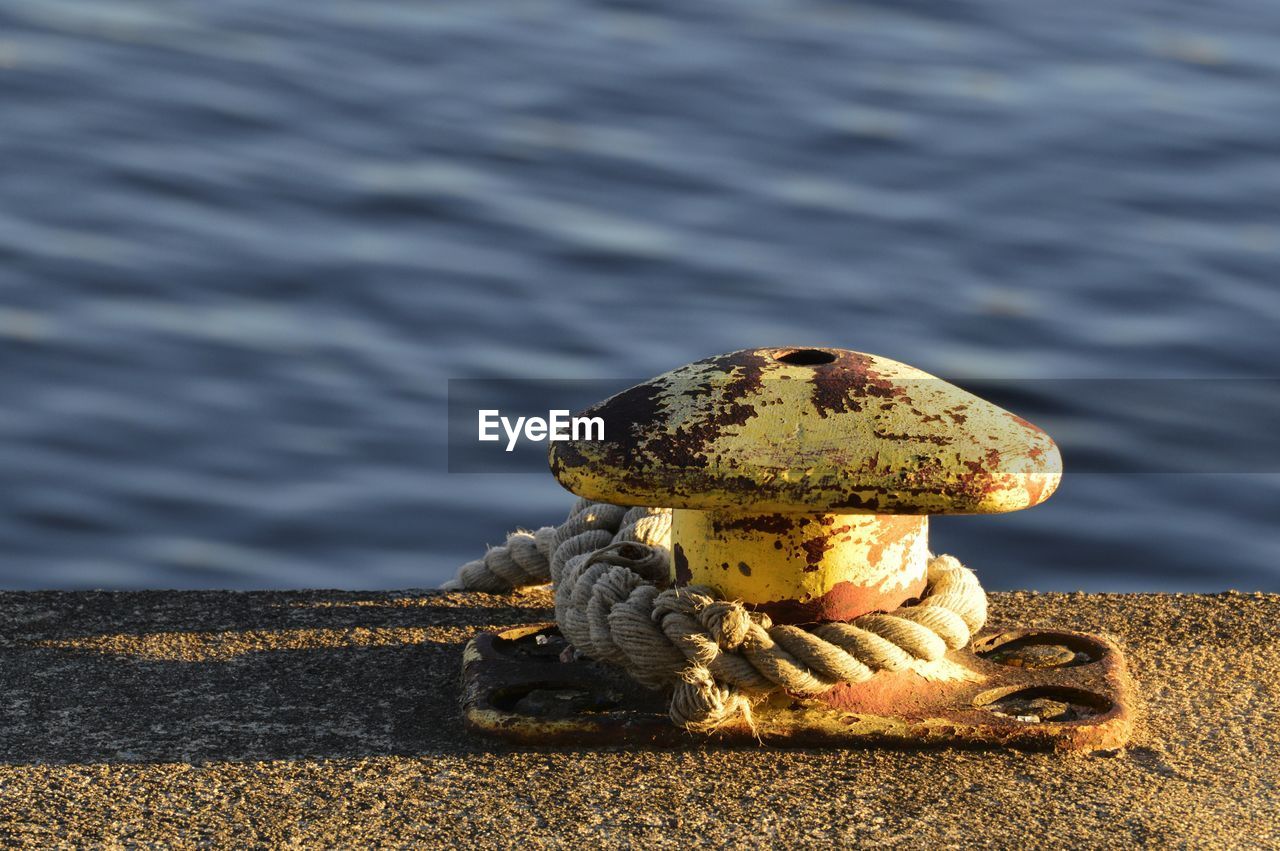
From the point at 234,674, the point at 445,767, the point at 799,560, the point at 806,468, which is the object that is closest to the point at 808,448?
the point at 806,468

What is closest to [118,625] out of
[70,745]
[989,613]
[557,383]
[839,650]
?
[70,745]

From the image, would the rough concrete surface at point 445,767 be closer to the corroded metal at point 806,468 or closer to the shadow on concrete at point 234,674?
the shadow on concrete at point 234,674

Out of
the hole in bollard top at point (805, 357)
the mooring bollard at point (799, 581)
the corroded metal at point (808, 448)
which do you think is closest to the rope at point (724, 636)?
the mooring bollard at point (799, 581)

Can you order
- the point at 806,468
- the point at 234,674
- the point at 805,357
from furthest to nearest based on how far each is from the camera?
the point at 234,674, the point at 805,357, the point at 806,468

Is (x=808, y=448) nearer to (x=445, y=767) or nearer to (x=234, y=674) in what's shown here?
(x=445, y=767)

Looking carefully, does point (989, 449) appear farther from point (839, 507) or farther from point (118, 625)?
point (118, 625)

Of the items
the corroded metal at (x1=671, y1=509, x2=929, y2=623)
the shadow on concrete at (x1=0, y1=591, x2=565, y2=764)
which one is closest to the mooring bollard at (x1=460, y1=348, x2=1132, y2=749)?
the corroded metal at (x1=671, y1=509, x2=929, y2=623)

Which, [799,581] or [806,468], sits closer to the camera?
[806,468]
